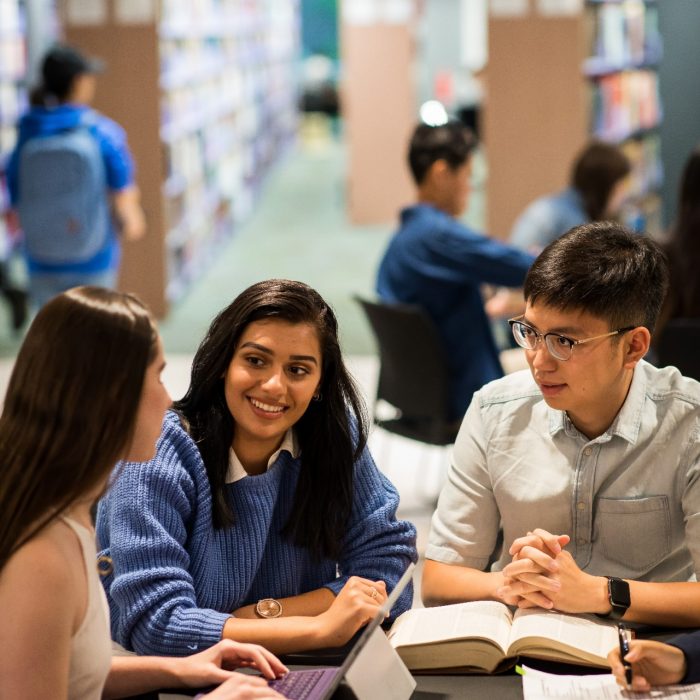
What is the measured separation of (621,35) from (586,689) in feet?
21.1

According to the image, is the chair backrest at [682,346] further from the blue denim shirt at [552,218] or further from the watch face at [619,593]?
the watch face at [619,593]

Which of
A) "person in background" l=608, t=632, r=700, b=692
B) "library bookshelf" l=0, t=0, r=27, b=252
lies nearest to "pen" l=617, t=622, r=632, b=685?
"person in background" l=608, t=632, r=700, b=692

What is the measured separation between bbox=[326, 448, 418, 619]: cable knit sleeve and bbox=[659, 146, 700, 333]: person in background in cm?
194

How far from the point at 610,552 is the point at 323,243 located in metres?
8.46

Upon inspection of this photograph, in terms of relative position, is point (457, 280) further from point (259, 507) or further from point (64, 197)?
point (259, 507)

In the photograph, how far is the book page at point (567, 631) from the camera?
64.5 inches

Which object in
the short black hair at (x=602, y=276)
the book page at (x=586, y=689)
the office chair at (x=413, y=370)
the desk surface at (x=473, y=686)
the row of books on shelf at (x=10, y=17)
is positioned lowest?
the office chair at (x=413, y=370)

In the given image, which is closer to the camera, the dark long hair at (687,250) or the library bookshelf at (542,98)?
the dark long hair at (687,250)

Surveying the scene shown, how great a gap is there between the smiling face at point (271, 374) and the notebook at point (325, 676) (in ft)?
1.23

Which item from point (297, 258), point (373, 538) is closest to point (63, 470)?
point (373, 538)

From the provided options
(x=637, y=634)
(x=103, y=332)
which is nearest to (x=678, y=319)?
(x=637, y=634)

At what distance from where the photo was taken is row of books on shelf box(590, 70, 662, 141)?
280 inches

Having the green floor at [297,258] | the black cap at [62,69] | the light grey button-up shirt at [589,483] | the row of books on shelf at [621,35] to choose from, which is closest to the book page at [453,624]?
the light grey button-up shirt at [589,483]

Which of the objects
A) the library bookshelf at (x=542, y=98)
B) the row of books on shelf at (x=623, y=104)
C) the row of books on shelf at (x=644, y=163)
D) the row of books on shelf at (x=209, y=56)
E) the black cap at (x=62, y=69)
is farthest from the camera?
the row of books on shelf at (x=209, y=56)
